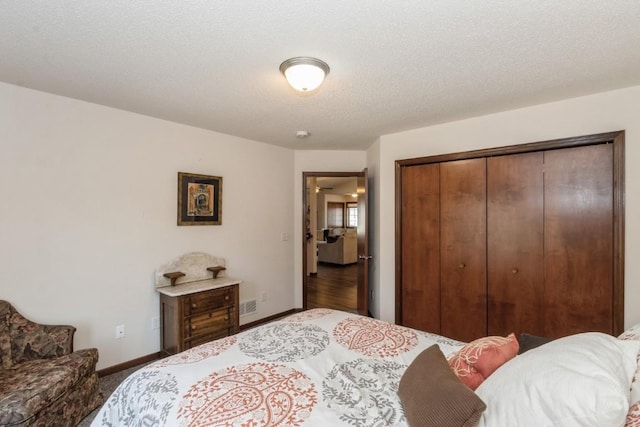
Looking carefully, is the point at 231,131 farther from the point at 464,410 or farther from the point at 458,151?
the point at 464,410

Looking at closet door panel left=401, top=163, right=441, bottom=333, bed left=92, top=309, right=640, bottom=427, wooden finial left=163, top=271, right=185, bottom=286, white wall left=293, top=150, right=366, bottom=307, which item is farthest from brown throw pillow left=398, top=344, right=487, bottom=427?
white wall left=293, top=150, right=366, bottom=307

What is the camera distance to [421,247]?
133 inches

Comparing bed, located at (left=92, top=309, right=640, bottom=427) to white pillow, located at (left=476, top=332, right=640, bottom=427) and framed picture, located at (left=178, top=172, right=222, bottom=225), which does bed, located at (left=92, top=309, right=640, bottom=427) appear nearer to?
white pillow, located at (left=476, top=332, right=640, bottom=427)

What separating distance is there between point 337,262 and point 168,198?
616 centimetres

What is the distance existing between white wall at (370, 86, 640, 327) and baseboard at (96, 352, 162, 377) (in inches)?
96.4

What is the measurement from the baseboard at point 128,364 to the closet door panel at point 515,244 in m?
3.24

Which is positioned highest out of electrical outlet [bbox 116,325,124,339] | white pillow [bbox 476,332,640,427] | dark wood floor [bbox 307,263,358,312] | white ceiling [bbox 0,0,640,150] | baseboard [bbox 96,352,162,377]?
white ceiling [bbox 0,0,640,150]

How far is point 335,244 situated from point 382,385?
7404mm

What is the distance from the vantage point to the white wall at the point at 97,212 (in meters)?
2.34

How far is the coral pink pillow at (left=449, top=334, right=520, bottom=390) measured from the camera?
4.04 ft

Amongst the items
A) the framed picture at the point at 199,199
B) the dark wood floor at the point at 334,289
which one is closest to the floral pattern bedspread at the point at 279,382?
the framed picture at the point at 199,199

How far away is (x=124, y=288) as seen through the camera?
2863mm

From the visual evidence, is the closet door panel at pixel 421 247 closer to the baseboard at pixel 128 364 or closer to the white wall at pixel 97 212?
the white wall at pixel 97 212

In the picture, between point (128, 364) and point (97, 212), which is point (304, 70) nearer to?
point (97, 212)
